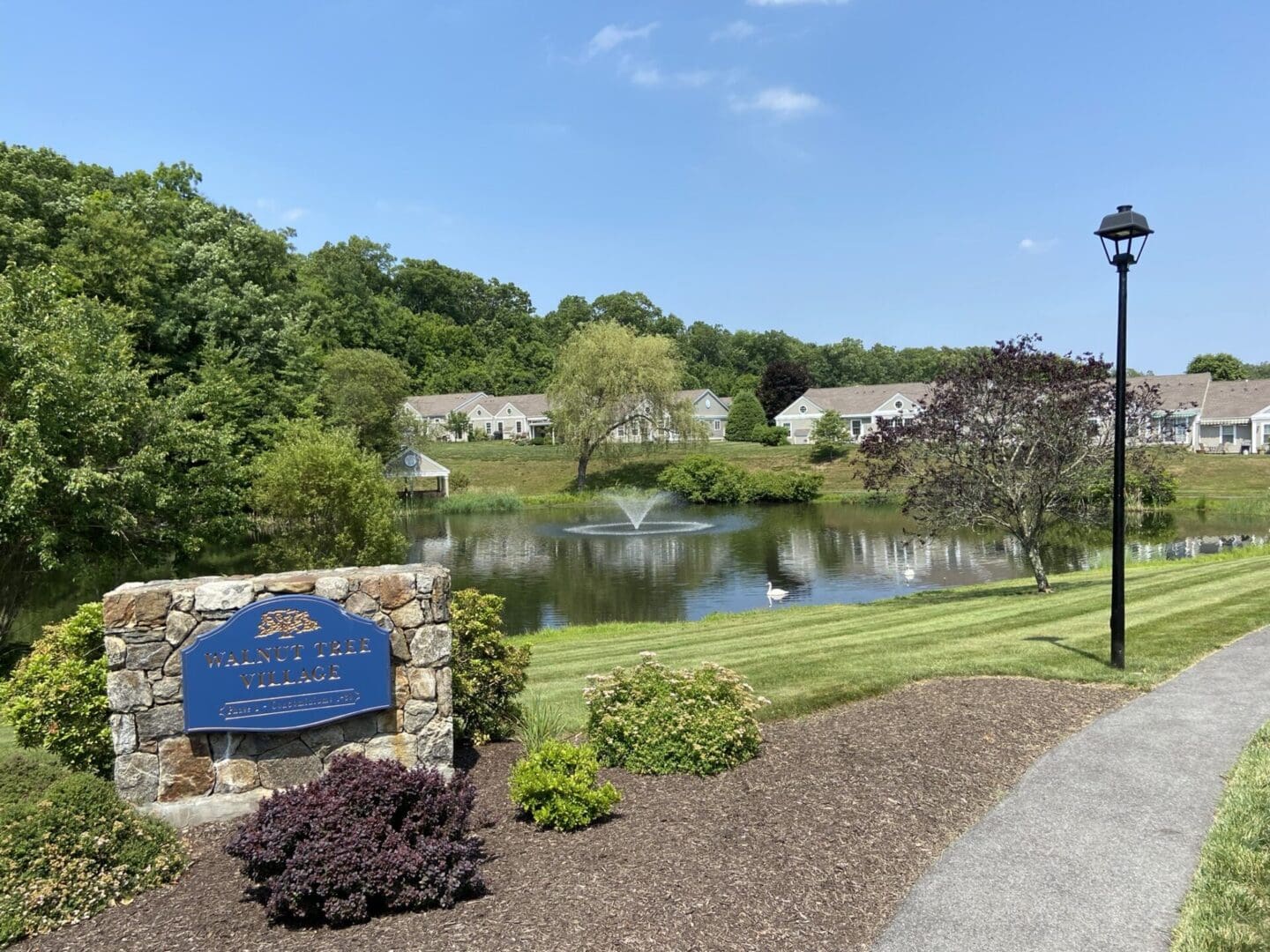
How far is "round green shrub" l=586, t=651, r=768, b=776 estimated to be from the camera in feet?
22.5

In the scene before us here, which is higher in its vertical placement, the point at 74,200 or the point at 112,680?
the point at 74,200

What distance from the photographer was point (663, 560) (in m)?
32.6

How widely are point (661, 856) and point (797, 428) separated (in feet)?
271

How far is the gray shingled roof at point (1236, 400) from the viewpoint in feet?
203

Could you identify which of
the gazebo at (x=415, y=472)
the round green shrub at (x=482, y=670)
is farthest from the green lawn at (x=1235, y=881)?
the gazebo at (x=415, y=472)

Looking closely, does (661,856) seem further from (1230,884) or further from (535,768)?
(1230,884)

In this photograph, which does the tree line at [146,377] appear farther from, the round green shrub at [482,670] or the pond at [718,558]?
the round green shrub at [482,670]

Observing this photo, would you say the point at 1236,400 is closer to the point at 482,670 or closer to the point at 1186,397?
the point at 1186,397

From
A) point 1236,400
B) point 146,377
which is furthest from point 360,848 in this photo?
point 1236,400

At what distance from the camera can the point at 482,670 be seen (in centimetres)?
772

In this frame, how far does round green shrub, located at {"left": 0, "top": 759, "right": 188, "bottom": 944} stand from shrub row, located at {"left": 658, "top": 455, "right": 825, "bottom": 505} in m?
52.6

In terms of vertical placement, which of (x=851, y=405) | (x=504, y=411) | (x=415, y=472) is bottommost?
(x=415, y=472)

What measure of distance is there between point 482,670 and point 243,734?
206cm

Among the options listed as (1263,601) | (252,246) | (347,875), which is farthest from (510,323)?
(347,875)
